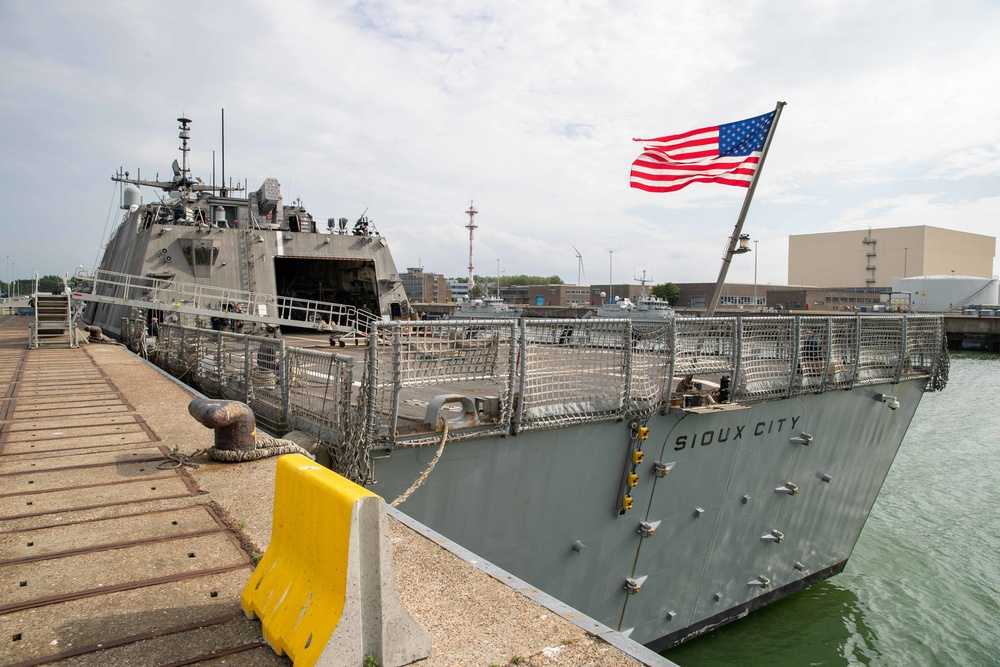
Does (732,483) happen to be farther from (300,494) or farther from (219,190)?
(219,190)

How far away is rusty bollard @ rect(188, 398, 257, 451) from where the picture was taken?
4.81 m

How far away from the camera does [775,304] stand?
76250 mm

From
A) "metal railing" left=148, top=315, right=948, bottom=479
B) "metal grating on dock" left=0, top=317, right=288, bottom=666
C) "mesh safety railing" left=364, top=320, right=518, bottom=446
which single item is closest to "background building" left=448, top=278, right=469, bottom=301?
"metal railing" left=148, top=315, right=948, bottom=479

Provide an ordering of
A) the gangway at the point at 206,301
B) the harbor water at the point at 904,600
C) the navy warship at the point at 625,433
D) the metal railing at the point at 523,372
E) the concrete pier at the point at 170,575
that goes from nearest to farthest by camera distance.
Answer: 1. the concrete pier at the point at 170,575
2. the metal railing at the point at 523,372
3. the navy warship at the point at 625,433
4. the harbor water at the point at 904,600
5. the gangway at the point at 206,301

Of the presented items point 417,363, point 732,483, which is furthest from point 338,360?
point 732,483

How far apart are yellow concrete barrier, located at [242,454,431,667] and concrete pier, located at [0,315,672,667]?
15 cm

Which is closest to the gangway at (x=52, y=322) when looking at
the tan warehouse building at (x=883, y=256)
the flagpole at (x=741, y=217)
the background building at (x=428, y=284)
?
the flagpole at (x=741, y=217)

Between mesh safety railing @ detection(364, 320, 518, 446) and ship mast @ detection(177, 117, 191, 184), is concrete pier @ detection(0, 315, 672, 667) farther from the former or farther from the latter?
ship mast @ detection(177, 117, 191, 184)

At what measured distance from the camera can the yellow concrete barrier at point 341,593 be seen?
92.0 inches

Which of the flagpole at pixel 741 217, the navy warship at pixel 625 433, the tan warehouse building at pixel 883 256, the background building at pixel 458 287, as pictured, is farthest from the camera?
the background building at pixel 458 287

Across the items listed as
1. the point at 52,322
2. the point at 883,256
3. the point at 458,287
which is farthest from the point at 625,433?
the point at 458,287

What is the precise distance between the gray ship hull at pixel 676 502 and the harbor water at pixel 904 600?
0.43 meters

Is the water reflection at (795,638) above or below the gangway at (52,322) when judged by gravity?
below

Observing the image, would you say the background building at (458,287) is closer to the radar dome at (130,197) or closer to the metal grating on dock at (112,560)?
the radar dome at (130,197)
